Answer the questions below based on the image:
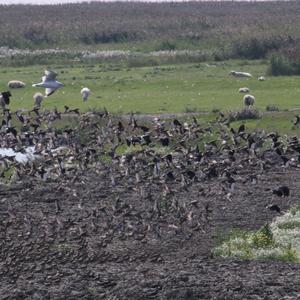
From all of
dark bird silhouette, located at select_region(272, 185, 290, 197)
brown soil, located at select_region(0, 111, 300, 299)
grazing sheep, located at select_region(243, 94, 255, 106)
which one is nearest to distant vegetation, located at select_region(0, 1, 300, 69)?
grazing sheep, located at select_region(243, 94, 255, 106)

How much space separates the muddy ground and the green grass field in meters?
9.55

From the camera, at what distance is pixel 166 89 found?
45688 millimetres

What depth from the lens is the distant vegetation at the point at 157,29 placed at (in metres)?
59.1

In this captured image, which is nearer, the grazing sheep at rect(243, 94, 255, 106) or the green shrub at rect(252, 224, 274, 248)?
the green shrub at rect(252, 224, 274, 248)

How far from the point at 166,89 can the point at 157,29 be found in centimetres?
3648

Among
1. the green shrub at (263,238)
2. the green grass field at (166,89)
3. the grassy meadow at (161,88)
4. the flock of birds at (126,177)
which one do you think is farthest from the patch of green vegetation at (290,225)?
the grassy meadow at (161,88)

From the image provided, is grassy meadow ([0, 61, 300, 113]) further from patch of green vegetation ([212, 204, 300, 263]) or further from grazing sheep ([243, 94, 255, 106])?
patch of green vegetation ([212, 204, 300, 263])

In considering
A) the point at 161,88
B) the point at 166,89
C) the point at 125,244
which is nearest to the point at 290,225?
the point at 125,244

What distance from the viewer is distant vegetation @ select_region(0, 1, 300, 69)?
2328 inches

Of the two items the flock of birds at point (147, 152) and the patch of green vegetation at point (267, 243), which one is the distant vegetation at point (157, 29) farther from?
the patch of green vegetation at point (267, 243)

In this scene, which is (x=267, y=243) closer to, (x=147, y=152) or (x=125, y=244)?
(x=125, y=244)

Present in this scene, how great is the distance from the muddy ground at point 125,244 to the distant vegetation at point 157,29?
22825mm

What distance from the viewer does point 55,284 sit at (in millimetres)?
20484

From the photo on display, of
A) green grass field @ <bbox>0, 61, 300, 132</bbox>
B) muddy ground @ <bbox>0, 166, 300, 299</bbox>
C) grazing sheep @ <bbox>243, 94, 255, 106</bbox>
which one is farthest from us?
green grass field @ <bbox>0, 61, 300, 132</bbox>
